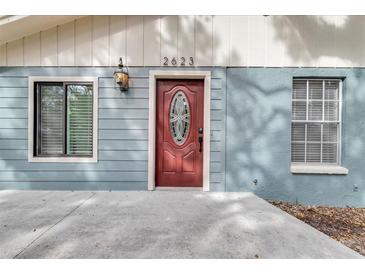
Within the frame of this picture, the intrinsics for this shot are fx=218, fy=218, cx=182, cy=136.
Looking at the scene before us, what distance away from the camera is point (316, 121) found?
418 cm

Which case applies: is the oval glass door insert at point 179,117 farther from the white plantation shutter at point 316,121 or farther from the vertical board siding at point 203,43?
the white plantation shutter at point 316,121

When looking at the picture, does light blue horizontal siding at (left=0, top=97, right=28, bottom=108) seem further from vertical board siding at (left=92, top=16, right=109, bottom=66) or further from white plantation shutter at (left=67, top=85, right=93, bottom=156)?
vertical board siding at (left=92, top=16, right=109, bottom=66)

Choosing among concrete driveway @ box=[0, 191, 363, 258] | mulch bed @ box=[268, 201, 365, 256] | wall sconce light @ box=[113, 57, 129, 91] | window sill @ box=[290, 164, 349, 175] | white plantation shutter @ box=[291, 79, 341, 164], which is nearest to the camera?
concrete driveway @ box=[0, 191, 363, 258]

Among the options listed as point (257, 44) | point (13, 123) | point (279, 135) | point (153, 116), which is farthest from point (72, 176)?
point (257, 44)

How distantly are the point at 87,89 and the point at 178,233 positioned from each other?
322 centimetres

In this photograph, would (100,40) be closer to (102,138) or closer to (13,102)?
(102,138)

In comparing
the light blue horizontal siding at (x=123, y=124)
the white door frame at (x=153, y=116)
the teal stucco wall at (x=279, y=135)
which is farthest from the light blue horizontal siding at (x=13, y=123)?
the teal stucco wall at (x=279, y=135)

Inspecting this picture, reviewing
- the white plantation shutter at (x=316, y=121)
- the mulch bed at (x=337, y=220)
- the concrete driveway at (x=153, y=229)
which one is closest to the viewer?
the concrete driveway at (x=153, y=229)

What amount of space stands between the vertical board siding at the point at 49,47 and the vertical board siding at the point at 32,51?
0.08 meters

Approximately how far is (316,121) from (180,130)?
8.59 feet

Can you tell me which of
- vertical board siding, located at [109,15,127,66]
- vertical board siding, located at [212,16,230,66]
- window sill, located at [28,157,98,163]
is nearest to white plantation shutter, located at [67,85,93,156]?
window sill, located at [28,157,98,163]

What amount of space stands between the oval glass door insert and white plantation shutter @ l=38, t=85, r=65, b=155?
2.19 metres

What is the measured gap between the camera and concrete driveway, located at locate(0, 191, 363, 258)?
2.15 m

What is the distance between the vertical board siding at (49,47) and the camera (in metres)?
4.13
